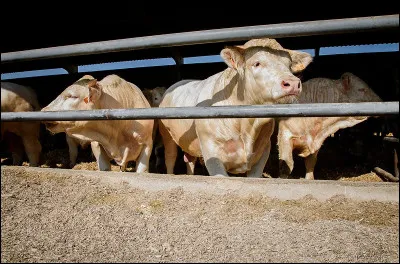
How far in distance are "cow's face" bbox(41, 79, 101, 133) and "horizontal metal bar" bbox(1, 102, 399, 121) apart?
2.00 meters

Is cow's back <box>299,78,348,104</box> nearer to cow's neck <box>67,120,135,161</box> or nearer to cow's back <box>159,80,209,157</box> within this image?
cow's back <box>159,80,209,157</box>

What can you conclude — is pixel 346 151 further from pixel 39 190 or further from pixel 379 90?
pixel 39 190

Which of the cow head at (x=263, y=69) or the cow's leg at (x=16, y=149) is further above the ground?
the cow head at (x=263, y=69)

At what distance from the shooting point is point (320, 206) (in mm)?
1714

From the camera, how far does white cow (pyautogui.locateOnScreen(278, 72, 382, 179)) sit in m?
5.84

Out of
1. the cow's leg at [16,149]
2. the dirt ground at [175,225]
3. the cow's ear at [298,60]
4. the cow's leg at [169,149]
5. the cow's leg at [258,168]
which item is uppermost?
the cow's ear at [298,60]

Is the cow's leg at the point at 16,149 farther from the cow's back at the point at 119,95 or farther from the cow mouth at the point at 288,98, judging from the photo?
the cow mouth at the point at 288,98

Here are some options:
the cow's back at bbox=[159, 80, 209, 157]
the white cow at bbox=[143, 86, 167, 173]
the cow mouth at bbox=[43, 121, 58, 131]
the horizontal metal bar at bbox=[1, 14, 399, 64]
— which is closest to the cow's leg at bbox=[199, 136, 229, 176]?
the cow's back at bbox=[159, 80, 209, 157]

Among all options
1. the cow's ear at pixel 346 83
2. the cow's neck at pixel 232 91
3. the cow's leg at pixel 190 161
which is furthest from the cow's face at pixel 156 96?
the cow's ear at pixel 346 83

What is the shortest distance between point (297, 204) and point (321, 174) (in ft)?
16.2

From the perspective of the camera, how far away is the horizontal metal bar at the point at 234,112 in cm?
156

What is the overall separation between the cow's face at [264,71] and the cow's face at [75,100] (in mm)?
1823

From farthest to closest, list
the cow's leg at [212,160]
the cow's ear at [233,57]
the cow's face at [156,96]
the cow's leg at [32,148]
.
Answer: the cow's face at [156,96], the cow's leg at [32,148], the cow's leg at [212,160], the cow's ear at [233,57]

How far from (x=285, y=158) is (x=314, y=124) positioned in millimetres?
913
